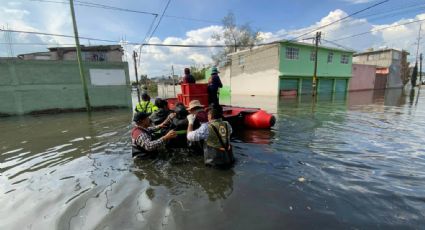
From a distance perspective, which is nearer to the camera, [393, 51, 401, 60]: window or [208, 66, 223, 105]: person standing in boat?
[208, 66, 223, 105]: person standing in boat

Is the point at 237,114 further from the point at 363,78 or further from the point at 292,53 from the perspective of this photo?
the point at 363,78

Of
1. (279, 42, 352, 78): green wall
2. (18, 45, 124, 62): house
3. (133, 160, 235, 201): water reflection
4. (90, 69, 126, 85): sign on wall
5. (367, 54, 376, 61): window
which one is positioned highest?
(367, 54, 376, 61): window

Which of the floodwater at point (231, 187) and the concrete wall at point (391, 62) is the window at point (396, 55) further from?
the floodwater at point (231, 187)

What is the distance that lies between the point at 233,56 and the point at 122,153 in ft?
93.6

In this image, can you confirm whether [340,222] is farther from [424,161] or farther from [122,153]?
[122,153]

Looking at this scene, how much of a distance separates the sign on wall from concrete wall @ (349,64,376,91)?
32854 mm

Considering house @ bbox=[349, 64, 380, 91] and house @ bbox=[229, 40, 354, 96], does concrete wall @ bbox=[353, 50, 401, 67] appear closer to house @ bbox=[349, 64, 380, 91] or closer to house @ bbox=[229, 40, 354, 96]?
house @ bbox=[349, 64, 380, 91]

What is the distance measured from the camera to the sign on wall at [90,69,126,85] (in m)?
17.4

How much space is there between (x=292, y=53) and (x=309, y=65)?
333 centimetres

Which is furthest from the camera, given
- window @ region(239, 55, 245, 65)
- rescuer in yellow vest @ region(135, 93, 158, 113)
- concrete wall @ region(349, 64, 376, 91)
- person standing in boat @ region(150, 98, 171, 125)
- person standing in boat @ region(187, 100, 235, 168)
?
concrete wall @ region(349, 64, 376, 91)

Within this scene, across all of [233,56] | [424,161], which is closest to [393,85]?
[233,56]

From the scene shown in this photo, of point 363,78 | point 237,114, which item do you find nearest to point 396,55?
point 363,78

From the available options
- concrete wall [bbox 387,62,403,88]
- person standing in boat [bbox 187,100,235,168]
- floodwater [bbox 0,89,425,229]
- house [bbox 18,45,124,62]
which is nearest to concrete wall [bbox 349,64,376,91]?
concrete wall [bbox 387,62,403,88]

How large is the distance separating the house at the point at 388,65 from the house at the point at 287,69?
1316 cm
